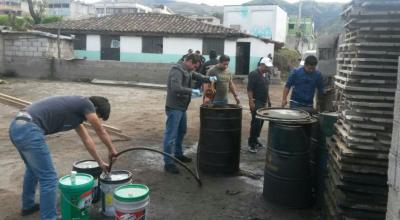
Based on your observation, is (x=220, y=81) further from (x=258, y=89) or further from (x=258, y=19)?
(x=258, y=19)

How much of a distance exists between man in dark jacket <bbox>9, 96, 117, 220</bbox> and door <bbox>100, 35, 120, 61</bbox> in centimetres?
2133

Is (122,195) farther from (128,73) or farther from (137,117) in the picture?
(128,73)

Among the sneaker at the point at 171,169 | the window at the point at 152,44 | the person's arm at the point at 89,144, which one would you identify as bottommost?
the sneaker at the point at 171,169

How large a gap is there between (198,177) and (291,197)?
130 centimetres

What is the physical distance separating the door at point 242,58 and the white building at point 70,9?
44957mm

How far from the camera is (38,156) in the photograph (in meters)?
3.48

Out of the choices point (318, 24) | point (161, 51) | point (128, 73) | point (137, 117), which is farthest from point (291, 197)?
point (318, 24)

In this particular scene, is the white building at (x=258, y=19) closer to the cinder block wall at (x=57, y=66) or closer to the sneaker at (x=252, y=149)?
the cinder block wall at (x=57, y=66)

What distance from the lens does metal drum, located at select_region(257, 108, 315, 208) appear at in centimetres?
430

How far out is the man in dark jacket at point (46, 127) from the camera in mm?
3439

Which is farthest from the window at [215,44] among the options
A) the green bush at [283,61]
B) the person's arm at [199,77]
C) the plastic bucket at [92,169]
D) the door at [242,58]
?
the plastic bucket at [92,169]

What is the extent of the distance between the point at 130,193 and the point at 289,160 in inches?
74.7

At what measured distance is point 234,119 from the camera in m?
5.37

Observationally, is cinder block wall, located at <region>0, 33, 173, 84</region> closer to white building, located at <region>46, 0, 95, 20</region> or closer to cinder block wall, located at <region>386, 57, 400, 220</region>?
cinder block wall, located at <region>386, 57, 400, 220</region>
